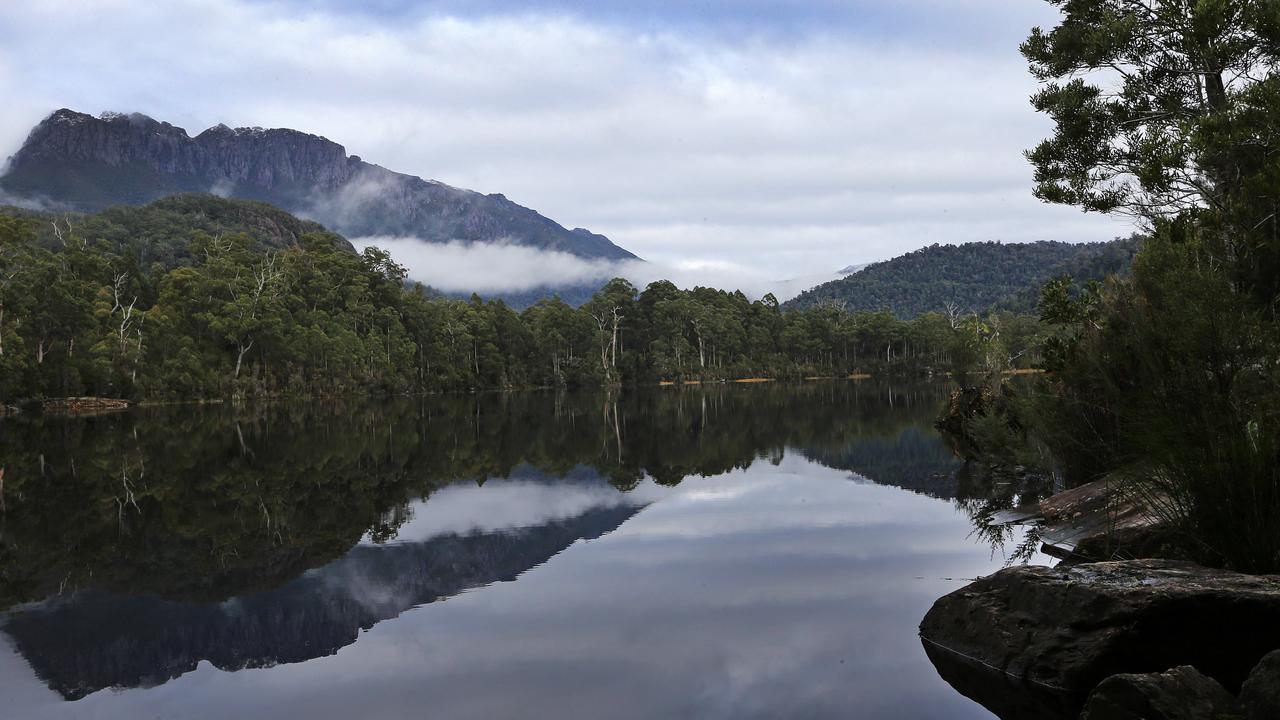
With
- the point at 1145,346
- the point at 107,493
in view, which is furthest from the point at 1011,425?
the point at 107,493

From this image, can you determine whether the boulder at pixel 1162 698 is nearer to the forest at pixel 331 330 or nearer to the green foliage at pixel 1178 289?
the green foliage at pixel 1178 289

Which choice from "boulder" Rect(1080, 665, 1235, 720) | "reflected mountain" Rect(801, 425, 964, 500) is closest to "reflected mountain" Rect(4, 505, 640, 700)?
"boulder" Rect(1080, 665, 1235, 720)

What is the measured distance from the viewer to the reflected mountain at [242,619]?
7785mm

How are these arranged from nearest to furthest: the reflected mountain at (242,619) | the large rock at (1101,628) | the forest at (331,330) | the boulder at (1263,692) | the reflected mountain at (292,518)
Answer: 1. the boulder at (1263,692)
2. the large rock at (1101,628)
3. the reflected mountain at (242,619)
4. the reflected mountain at (292,518)
5. the forest at (331,330)

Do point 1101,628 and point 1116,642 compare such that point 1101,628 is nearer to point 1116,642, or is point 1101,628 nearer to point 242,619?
point 1116,642

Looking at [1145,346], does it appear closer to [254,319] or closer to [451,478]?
[451,478]

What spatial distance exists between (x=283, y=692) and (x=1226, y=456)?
7559mm

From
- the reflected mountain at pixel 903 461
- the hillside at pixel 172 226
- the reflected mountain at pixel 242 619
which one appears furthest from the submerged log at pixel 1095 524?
the hillside at pixel 172 226

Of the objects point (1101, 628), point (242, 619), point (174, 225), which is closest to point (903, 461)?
point (1101, 628)

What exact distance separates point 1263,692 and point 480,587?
767cm

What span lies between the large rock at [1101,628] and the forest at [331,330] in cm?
2647

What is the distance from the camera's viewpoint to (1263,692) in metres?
4.75

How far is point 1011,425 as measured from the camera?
2075cm

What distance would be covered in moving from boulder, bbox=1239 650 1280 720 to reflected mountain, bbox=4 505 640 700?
6937mm
